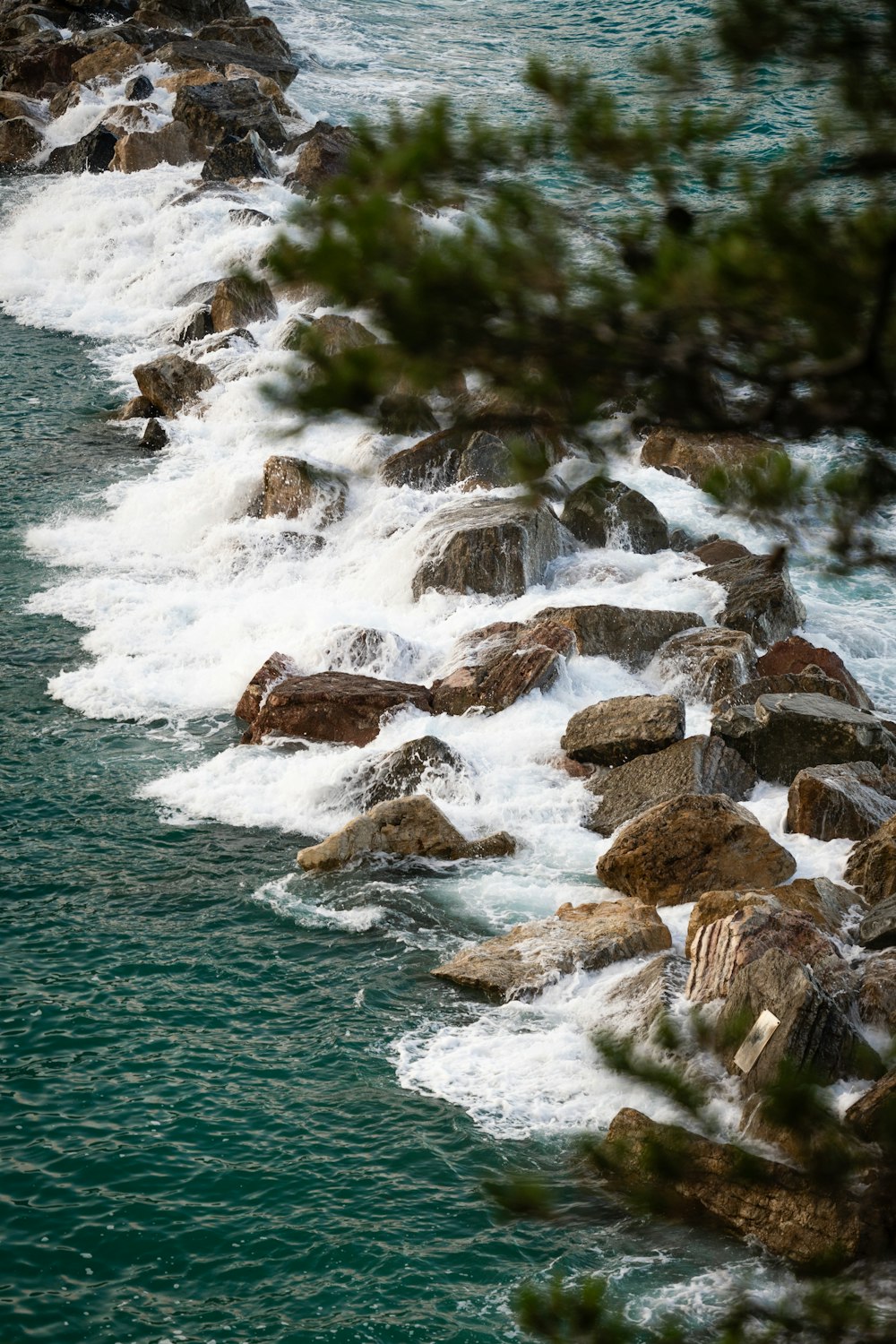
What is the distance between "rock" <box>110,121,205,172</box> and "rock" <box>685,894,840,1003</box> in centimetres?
3333

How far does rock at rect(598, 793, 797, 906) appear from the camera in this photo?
42.1 ft

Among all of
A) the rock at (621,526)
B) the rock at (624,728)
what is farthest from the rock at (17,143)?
the rock at (624,728)

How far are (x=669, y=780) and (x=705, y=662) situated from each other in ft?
8.94

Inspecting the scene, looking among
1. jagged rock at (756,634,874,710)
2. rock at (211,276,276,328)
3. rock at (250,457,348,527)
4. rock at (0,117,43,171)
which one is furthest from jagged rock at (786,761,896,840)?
rock at (0,117,43,171)

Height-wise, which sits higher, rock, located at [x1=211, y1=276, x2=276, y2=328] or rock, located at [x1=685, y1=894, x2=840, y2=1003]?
rock, located at [x1=685, y1=894, x2=840, y2=1003]

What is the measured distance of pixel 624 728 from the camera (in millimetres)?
15398

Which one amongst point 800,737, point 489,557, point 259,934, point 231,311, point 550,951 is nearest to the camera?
point 550,951

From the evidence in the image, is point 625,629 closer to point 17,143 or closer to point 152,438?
point 152,438

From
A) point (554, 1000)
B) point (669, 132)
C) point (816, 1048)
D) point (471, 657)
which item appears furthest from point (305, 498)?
point (669, 132)

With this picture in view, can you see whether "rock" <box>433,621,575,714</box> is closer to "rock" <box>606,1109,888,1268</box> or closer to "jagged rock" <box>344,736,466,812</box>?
"jagged rock" <box>344,736,466,812</box>

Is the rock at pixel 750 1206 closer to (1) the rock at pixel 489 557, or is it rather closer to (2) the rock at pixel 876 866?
(2) the rock at pixel 876 866

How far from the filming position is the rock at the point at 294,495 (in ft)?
73.7

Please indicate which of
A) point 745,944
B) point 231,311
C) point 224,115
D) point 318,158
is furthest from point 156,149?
point 745,944

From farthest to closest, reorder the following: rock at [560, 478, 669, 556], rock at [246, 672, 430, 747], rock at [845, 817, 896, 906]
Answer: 1. rock at [560, 478, 669, 556]
2. rock at [246, 672, 430, 747]
3. rock at [845, 817, 896, 906]
